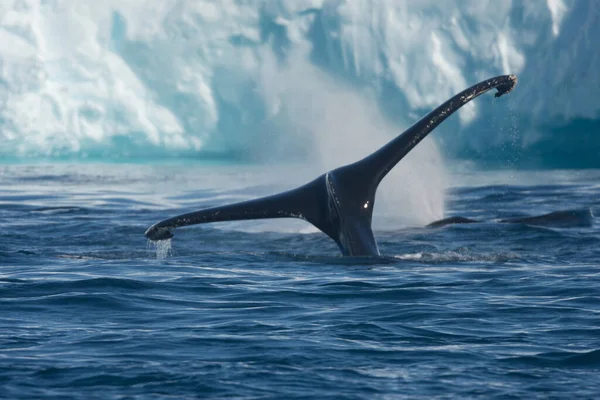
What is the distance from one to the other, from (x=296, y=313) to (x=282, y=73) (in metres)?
28.5

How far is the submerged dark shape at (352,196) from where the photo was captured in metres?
10.1

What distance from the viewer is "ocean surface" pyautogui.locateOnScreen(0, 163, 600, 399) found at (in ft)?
18.9

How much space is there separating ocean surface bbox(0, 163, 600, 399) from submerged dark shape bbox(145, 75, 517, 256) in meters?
0.43

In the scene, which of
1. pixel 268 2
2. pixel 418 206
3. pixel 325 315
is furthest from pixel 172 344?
pixel 268 2

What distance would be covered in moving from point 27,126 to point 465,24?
17.7 metres

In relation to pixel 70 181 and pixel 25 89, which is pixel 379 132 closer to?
pixel 70 181

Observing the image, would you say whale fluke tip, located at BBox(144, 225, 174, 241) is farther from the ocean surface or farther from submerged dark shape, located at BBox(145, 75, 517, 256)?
the ocean surface

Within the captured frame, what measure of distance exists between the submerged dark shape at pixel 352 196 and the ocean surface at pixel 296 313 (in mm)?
428

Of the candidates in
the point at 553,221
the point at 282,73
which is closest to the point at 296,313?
the point at 553,221

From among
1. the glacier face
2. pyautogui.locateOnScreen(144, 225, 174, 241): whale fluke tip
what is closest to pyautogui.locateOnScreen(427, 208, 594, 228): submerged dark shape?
pyautogui.locateOnScreen(144, 225, 174, 241): whale fluke tip

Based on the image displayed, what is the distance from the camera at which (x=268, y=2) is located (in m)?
34.5

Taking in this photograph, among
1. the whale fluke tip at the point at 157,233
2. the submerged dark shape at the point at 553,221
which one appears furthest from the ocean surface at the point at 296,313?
the whale fluke tip at the point at 157,233

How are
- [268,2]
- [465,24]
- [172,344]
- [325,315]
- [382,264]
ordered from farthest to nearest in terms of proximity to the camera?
1. [268,2]
2. [465,24]
3. [382,264]
4. [325,315]
5. [172,344]

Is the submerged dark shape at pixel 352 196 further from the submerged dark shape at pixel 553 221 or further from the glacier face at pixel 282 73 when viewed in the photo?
the glacier face at pixel 282 73
